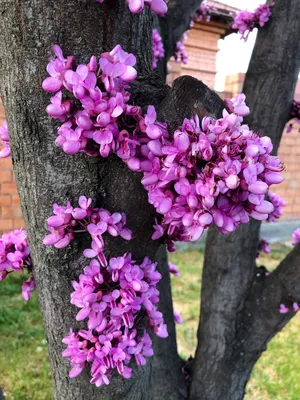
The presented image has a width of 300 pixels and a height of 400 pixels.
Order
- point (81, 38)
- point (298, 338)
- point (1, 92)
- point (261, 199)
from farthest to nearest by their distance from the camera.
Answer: point (298, 338) < point (1, 92) < point (81, 38) < point (261, 199)

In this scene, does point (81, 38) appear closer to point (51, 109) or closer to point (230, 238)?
point (51, 109)

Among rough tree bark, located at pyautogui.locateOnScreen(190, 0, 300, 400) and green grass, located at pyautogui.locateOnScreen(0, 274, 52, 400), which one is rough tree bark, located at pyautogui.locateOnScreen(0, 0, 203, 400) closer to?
rough tree bark, located at pyautogui.locateOnScreen(190, 0, 300, 400)

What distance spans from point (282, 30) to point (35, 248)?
1.50m

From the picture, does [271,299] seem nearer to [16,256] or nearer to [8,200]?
[16,256]

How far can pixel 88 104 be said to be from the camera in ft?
2.60

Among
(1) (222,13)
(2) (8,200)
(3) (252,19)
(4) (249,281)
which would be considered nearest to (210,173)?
(4) (249,281)

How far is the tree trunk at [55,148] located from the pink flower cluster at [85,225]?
0.04 metres

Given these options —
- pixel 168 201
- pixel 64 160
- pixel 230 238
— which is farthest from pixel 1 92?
pixel 230 238

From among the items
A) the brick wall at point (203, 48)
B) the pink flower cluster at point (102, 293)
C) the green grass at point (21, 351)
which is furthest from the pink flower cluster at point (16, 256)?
the brick wall at point (203, 48)

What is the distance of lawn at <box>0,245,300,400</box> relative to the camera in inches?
118

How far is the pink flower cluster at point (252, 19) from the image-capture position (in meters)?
1.92

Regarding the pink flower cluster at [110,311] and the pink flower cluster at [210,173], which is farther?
the pink flower cluster at [110,311]

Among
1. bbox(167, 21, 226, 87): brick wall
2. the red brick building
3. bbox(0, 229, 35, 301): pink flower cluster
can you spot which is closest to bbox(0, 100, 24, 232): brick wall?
the red brick building

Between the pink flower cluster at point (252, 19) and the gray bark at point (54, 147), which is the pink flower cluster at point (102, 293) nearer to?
the gray bark at point (54, 147)
